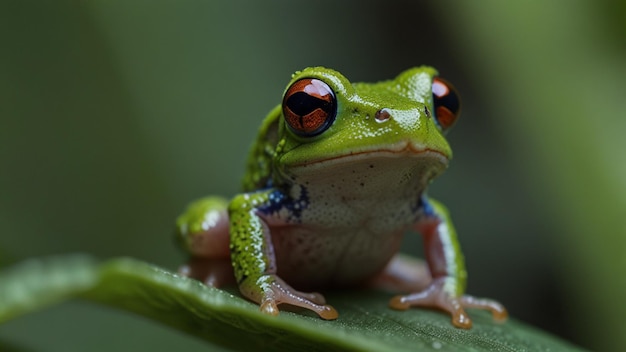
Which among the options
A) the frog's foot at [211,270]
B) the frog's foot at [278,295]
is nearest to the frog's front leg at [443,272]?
the frog's foot at [278,295]

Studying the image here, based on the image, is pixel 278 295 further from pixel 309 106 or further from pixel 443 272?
pixel 443 272

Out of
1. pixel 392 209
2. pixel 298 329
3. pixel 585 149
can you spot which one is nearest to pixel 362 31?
pixel 585 149

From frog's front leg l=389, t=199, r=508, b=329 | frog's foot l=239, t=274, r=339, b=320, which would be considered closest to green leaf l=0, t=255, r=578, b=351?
frog's foot l=239, t=274, r=339, b=320

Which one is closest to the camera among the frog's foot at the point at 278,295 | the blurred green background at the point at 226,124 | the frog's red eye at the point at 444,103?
the frog's foot at the point at 278,295

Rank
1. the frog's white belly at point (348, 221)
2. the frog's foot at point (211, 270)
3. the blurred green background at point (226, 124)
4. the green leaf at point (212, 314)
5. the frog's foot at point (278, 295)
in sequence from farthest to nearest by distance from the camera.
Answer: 1. the blurred green background at point (226, 124)
2. the frog's foot at point (211, 270)
3. the frog's white belly at point (348, 221)
4. the frog's foot at point (278, 295)
5. the green leaf at point (212, 314)

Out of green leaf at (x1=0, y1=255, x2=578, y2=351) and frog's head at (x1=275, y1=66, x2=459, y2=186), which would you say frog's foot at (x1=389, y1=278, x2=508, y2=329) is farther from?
frog's head at (x1=275, y1=66, x2=459, y2=186)

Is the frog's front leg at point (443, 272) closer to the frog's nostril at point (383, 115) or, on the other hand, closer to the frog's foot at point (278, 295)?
the frog's foot at point (278, 295)
